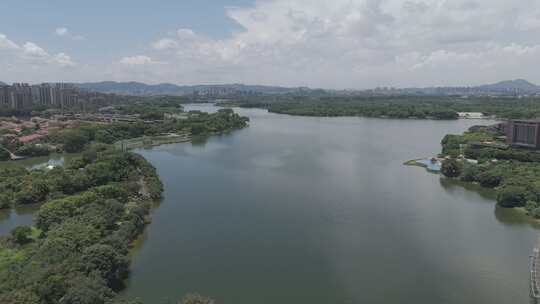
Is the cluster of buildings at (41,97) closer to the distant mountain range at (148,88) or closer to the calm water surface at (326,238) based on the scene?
the calm water surface at (326,238)

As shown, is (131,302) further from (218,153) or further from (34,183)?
(218,153)

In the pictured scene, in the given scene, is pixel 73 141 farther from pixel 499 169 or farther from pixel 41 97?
pixel 41 97

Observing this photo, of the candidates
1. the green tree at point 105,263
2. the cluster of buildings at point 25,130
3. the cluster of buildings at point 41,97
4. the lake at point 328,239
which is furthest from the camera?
the cluster of buildings at point 41,97

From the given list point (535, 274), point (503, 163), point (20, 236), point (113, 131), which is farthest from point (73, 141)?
point (535, 274)

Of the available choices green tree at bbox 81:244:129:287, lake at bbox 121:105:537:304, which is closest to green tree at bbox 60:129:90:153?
lake at bbox 121:105:537:304

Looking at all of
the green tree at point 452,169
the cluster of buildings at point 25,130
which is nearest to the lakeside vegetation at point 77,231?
the cluster of buildings at point 25,130

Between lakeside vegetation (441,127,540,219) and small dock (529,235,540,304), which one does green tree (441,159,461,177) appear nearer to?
lakeside vegetation (441,127,540,219)

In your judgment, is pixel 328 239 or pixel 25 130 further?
pixel 25 130
